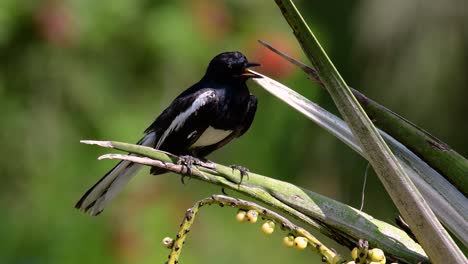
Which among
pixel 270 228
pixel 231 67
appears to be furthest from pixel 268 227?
pixel 231 67

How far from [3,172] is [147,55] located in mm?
1094

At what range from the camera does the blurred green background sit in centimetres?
472

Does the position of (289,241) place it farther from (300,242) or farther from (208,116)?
(208,116)

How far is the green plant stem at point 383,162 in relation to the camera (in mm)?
1328

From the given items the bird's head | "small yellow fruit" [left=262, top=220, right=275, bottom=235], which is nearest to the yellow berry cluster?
"small yellow fruit" [left=262, top=220, right=275, bottom=235]

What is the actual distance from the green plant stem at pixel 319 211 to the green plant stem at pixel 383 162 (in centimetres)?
16

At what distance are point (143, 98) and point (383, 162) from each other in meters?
3.74

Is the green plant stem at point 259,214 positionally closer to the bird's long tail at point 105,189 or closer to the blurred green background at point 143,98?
the bird's long tail at point 105,189

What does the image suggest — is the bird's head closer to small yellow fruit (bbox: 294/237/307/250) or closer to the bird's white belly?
the bird's white belly

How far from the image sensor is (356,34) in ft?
19.6

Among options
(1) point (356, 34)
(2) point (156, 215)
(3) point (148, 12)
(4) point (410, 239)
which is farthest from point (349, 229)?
(1) point (356, 34)

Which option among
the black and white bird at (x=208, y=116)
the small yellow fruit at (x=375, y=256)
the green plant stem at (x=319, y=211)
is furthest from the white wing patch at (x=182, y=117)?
the small yellow fruit at (x=375, y=256)

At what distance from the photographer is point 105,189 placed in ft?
8.84

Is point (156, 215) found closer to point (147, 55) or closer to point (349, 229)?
point (147, 55)
